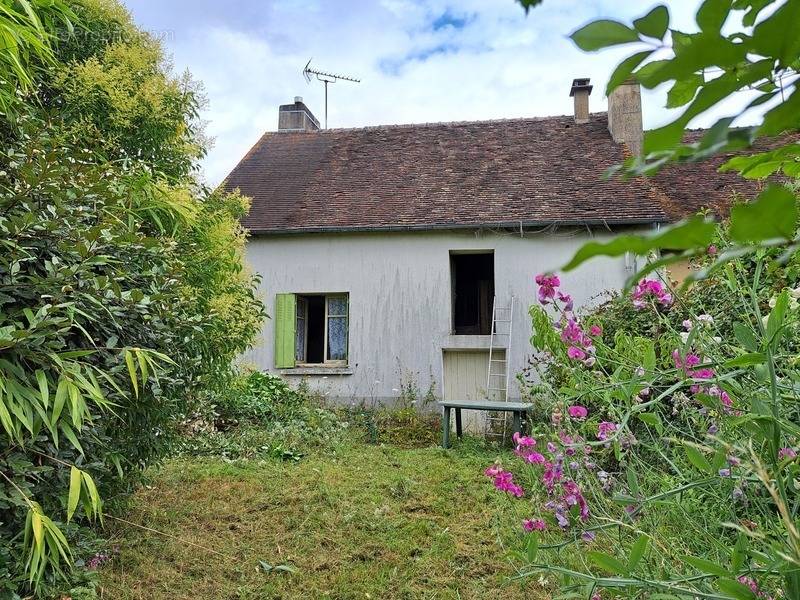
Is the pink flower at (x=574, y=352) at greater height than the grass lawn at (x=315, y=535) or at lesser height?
greater

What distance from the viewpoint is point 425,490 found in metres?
5.38

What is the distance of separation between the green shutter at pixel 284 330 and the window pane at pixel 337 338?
75 cm

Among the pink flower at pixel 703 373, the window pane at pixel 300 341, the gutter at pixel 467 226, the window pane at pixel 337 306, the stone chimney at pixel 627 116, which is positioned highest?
the stone chimney at pixel 627 116

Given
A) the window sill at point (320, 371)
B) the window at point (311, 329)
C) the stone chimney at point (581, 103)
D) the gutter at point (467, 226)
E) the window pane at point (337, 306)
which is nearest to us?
the gutter at point (467, 226)

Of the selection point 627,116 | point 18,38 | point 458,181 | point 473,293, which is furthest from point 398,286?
point 18,38

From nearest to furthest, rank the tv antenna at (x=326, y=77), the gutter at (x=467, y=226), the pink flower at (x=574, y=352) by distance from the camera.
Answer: the pink flower at (x=574, y=352), the gutter at (x=467, y=226), the tv antenna at (x=326, y=77)

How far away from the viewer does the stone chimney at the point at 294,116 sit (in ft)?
46.0

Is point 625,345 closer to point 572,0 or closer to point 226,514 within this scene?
point 572,0

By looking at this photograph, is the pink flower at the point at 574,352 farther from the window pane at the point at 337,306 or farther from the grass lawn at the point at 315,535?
the window pane at the point at 337,306

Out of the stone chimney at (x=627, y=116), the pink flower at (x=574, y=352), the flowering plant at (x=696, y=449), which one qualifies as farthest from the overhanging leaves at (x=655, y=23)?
the stone chimney at (x=627, y=116)

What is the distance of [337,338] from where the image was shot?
35.3ft

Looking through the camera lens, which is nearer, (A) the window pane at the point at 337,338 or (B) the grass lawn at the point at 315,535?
(B) the grass lawn at the point at 315,535

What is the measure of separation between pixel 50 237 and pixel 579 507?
278 cm

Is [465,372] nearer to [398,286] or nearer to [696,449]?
[398,286]
